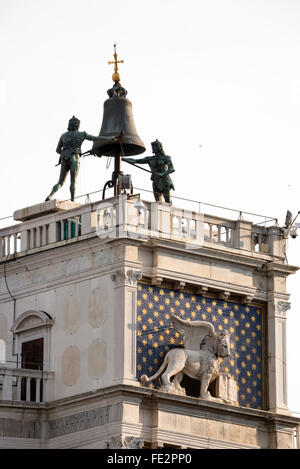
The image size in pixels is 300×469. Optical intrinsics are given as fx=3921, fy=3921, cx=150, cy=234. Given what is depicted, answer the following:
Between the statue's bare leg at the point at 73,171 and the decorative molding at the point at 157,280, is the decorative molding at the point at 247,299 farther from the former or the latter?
the statue's bare leg at the point at 73,171

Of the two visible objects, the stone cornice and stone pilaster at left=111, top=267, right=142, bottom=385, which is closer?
the stone cornice

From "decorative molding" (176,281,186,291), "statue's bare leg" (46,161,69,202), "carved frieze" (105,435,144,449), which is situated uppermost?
"statue's bare leg" (46,161,69,202)

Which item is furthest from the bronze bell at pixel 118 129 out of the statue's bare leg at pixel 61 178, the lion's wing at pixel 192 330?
the lion's wing at pixel 192 330

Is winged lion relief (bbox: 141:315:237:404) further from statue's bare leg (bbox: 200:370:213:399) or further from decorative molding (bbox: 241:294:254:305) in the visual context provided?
decorative molding (bbox: 241:294:254:305)

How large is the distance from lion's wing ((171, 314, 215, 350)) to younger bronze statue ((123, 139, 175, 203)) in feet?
14.0

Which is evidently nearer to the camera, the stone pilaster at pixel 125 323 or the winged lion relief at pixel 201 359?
the stone pilaster at pixel 125 323

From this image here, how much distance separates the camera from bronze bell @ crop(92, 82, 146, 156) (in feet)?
374

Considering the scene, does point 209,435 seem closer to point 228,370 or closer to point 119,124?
point 228,370

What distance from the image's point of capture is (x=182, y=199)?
11131cm

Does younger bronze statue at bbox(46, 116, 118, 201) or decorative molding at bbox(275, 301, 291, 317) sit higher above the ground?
younger bronze statue at bbox(46, 116, 118, 201)

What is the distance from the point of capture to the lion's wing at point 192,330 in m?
110

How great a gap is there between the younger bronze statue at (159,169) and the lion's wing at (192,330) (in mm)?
4254

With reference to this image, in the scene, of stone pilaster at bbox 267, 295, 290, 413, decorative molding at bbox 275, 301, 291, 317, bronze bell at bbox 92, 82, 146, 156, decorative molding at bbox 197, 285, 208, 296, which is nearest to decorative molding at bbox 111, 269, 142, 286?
decorative molding at bbox 197, 285, 208, 296
